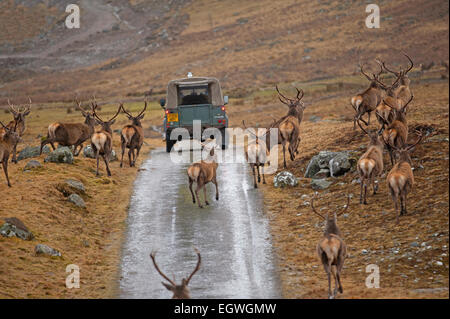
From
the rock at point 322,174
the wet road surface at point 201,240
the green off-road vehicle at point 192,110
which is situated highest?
the green off-road vehicle at point 192,110

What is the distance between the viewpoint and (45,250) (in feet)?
45.1

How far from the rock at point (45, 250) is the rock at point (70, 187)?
4628mm

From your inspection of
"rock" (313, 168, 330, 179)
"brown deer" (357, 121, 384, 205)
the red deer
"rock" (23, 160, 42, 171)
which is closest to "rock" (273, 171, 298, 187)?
"rock" (313, 168, 330, 179)

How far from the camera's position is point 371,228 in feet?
48.5

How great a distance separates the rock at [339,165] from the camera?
19.7 meters

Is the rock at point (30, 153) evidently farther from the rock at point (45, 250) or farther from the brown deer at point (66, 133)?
the rock at point (45, 250)

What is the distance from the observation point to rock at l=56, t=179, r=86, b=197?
1844cm

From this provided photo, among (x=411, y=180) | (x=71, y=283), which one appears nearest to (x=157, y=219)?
(x=71, y=283)

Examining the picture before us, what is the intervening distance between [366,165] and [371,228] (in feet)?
5.57

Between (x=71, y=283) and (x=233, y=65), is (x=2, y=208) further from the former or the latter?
(x=233, y=65)

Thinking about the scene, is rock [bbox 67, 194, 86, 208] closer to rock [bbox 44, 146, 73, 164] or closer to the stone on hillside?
the stone on hillside

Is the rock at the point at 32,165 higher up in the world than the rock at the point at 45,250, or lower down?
higher up

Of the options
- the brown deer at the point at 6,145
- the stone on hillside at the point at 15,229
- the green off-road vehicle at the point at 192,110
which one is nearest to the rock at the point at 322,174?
the green off-road vehicle at the point at 192,110

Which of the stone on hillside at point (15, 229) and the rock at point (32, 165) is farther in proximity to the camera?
the rock at point (32, 165)
